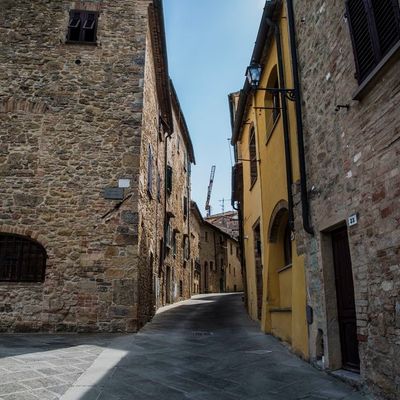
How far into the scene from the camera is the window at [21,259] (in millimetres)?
8656

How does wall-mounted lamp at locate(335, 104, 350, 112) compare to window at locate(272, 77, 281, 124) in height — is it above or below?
below

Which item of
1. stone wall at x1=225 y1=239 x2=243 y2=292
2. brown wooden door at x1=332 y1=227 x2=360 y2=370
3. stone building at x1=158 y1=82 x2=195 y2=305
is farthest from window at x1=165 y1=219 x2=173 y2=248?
stone wall at x1=225 y1=239 x2=243 y2=292

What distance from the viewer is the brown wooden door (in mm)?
4766

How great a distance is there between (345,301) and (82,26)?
925cm

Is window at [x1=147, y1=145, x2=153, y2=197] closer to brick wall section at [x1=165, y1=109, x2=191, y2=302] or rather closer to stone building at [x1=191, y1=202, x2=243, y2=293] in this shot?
brick wall section at [x1=165, y1=109, x2=191, y2=302]

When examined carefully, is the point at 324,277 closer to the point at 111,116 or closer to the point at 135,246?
the point at 135,246

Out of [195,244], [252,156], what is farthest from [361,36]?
[195,244]

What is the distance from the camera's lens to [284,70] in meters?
7.25

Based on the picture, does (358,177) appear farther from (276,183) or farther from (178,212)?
(178,212)

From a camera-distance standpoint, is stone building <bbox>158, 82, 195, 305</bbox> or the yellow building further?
stone building <bbox>158, 82, 195, 305</bbox>

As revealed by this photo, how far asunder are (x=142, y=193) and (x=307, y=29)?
212 inches

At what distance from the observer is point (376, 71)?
12.7 ft

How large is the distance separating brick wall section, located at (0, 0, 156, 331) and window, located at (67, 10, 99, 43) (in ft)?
0.66

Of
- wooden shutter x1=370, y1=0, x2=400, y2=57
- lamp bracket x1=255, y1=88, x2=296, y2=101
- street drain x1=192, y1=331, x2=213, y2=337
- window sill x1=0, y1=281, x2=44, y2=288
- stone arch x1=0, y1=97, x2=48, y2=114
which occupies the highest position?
stone arch x1=0, y1=97, x2=48, y2=114
